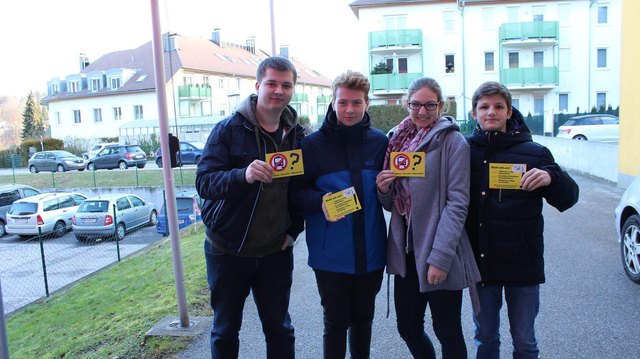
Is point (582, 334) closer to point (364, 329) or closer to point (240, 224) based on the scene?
point (364, 329)

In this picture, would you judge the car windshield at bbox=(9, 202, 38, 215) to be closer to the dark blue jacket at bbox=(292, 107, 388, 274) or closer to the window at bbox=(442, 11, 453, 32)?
the dark blue jacket at bbox=(292, 107, 388, 274)

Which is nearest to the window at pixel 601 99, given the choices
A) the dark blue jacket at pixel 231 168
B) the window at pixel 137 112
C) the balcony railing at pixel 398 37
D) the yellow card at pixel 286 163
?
the balcony railing at pixel 398 37

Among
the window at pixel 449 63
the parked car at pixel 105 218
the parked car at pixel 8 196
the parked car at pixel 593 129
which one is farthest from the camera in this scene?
the window at pixel 449 63

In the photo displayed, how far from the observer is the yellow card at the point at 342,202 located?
305cm

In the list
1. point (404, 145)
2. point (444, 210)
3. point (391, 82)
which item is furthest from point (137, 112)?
point (444, 210)

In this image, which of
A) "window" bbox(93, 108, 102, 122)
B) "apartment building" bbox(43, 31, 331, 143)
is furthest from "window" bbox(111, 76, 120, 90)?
"window" bbox(93, 108, 102, 122)

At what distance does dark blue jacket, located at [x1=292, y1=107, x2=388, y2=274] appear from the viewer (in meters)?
3.18

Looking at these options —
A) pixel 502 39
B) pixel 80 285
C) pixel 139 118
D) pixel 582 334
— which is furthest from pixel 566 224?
pixel 139 118

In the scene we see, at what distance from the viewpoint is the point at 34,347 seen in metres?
6.92

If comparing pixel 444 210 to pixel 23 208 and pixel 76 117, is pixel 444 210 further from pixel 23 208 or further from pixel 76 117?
pixel 76 117

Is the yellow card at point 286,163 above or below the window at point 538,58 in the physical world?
below

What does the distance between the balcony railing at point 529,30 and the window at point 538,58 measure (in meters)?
1.60

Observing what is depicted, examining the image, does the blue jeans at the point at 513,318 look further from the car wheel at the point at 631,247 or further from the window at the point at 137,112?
the window at the point at 137,112

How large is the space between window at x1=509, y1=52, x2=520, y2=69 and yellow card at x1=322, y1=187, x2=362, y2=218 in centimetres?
4047
